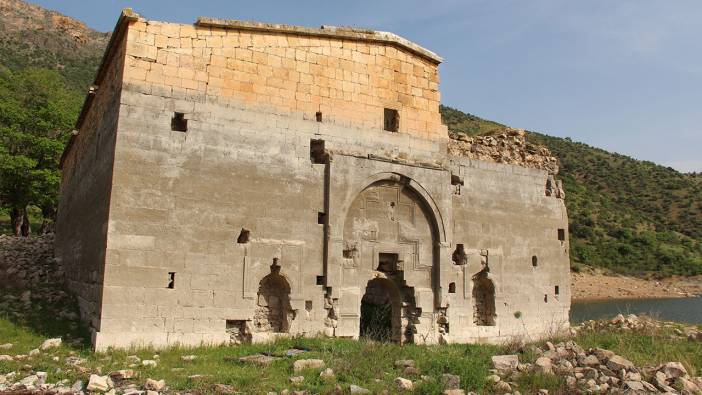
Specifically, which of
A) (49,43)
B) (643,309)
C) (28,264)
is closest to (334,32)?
(28,264)

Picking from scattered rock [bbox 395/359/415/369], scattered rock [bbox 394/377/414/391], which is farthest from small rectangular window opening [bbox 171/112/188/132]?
scattered rock [bbox 394/377/414/391]

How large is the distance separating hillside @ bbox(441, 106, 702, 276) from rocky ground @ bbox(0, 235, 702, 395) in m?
29.4

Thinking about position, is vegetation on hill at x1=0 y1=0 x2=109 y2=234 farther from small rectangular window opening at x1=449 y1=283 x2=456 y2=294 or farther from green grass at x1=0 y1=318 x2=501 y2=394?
small rectangular window opening at x1=449 y1=283 x2=456 y2=294

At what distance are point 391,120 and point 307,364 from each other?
6.18 meters

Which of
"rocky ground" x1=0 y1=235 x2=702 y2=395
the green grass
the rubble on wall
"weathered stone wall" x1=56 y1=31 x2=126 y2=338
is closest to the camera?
"rocky ground" x1=0 y1=235 x2=702 y2=395

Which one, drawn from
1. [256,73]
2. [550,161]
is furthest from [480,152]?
[256,73]

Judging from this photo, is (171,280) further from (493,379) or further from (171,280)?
(493,379)

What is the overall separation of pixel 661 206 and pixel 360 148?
4569 centimetres

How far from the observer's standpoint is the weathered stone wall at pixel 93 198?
967cm

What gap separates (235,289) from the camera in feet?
32.8

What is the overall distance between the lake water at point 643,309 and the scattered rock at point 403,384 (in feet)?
52.2

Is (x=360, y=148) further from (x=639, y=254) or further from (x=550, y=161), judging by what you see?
(x=639, y=254)

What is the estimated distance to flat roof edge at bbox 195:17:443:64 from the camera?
10.5m

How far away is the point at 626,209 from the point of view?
155ft
